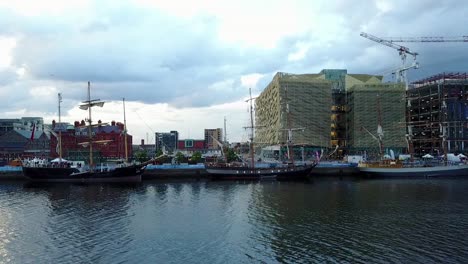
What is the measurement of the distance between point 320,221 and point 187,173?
5655 centimetres

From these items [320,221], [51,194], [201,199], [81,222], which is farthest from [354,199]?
[51,194]

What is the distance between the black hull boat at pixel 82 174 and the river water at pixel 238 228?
2411 cm

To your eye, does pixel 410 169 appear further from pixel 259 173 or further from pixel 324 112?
pixel 324 112

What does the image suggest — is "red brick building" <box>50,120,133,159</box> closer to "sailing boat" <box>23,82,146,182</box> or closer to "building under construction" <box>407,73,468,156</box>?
"sailing boat" <box>23,82,146,182</box>

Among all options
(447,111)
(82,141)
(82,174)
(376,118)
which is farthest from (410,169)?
(82,141)

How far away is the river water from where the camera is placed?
28.6m

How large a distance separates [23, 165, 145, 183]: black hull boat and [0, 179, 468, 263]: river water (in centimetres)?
2411

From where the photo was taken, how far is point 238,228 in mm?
37344

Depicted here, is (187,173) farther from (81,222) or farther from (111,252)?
(111,252)

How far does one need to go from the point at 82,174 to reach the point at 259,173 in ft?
119

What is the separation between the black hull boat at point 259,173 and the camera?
89.5 meters

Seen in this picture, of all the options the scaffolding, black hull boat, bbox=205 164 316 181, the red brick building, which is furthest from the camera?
the red brick building

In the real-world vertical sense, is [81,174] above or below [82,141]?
below

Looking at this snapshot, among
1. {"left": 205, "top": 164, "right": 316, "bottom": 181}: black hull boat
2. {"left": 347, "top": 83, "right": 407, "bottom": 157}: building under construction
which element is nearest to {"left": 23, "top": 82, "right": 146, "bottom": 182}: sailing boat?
{"left": 205, "top": 164, "right": 316, "bottom": 181}: black hull boat
